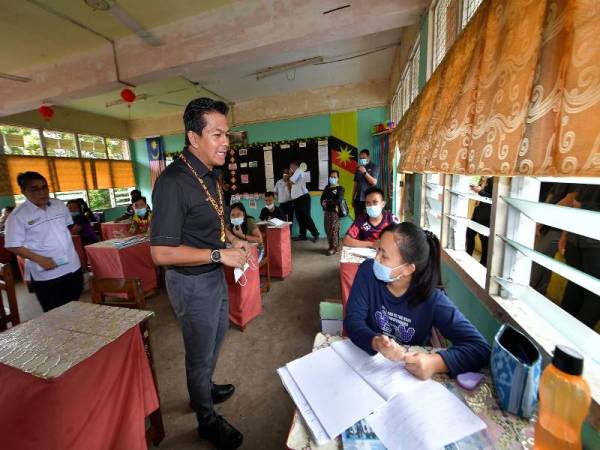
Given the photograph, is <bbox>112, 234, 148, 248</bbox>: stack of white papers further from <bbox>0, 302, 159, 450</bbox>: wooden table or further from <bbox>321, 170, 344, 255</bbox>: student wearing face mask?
<bbox>321, 170, 344, 255</bbox>: student wearing face mask

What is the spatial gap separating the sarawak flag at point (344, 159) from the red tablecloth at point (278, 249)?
2.75 m

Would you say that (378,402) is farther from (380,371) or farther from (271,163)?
(271,163)

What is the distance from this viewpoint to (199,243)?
4.42ft

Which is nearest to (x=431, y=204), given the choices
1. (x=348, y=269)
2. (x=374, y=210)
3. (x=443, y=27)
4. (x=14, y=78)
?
(x=374, y=210)

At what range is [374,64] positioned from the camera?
16.0 ft

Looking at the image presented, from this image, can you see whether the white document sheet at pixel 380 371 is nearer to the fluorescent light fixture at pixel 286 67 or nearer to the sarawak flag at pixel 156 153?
the fluorescent light fixture at pixel 286 67

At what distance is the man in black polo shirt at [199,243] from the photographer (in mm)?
1211

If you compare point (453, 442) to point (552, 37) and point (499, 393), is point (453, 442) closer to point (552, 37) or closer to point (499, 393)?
point (499, 393)

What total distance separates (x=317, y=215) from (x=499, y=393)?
5.88m

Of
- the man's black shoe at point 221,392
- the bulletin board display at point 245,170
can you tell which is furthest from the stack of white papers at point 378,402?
the bulletin board display at point 245,170

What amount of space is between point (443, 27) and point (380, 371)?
2.54m

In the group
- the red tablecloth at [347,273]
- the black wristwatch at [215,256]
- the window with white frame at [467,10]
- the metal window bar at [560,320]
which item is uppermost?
the window with white frame at [467,10]

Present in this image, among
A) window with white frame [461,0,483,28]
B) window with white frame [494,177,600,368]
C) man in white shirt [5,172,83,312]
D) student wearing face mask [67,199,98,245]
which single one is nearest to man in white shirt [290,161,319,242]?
student wearing face mask [67,199,98,245]

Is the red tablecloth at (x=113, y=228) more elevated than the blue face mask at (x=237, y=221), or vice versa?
the blue face mask at (x=237, y=221)
